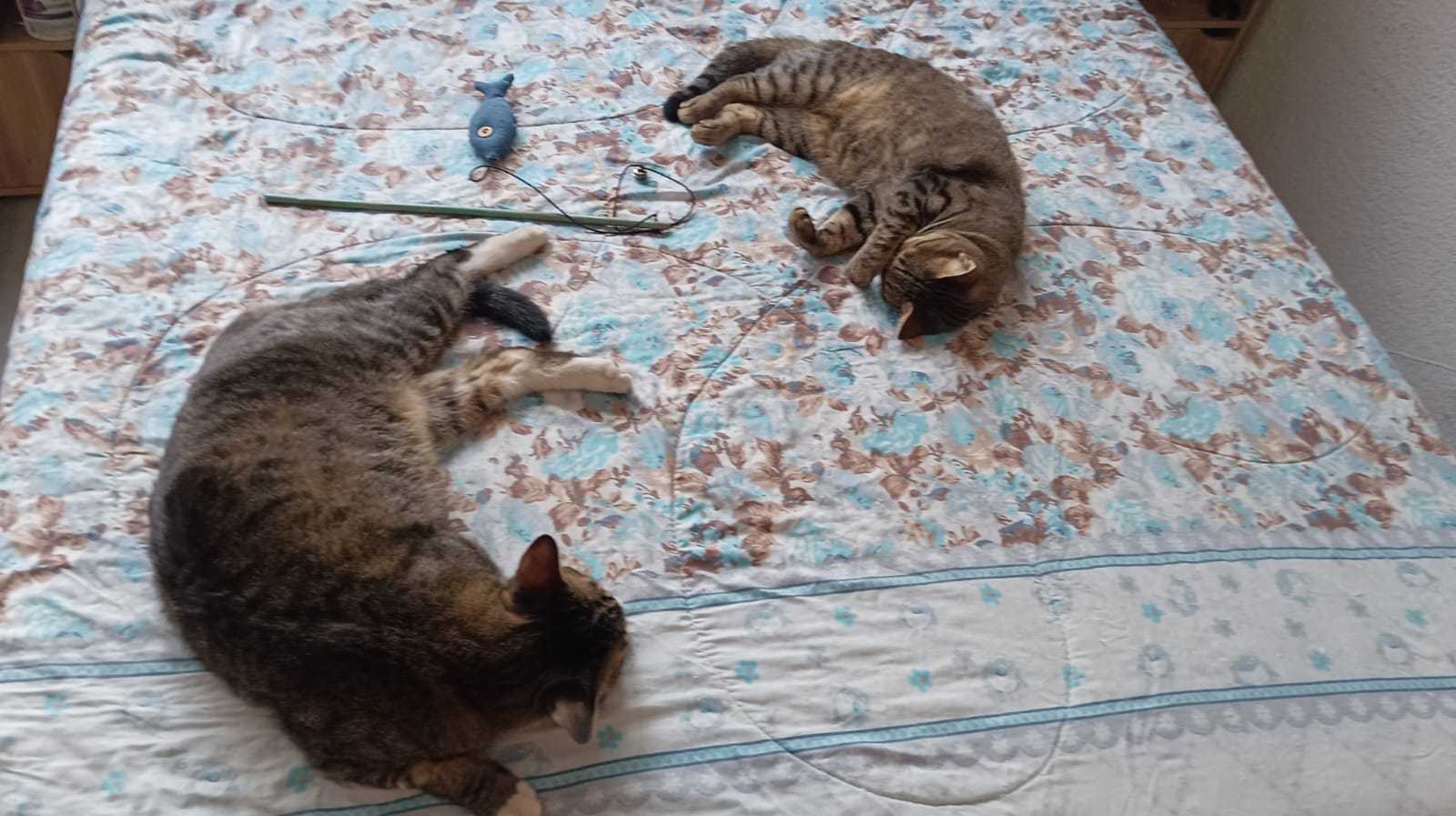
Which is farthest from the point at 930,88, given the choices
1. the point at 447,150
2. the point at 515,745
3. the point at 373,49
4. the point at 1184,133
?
the point at 515,745

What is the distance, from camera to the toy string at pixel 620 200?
170 centimetres

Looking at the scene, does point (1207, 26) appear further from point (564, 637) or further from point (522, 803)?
point (522, 803)

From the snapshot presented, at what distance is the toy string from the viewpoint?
1.70 meters

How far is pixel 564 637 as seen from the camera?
1092 millimetres

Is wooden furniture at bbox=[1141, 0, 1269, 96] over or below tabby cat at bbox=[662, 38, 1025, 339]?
over

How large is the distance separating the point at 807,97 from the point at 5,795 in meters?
1.68

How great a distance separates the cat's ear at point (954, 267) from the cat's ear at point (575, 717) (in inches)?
35.2

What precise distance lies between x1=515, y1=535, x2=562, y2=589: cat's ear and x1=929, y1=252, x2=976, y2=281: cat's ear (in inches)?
32.3

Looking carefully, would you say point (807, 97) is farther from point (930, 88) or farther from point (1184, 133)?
point (1184, 133)

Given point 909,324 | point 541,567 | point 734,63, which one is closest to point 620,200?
point 734,63

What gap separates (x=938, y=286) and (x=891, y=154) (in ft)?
1.43

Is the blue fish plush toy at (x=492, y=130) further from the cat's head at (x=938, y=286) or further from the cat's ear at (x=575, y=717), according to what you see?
the cat's ear at (x=575, y=717)

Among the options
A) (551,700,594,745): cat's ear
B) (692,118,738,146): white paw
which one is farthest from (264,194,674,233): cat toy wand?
(551,700,594,745): cat's ear

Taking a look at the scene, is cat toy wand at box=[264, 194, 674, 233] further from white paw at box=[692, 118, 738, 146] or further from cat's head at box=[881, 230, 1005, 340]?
cat's head at box=[881, 230, 1005, 340]
